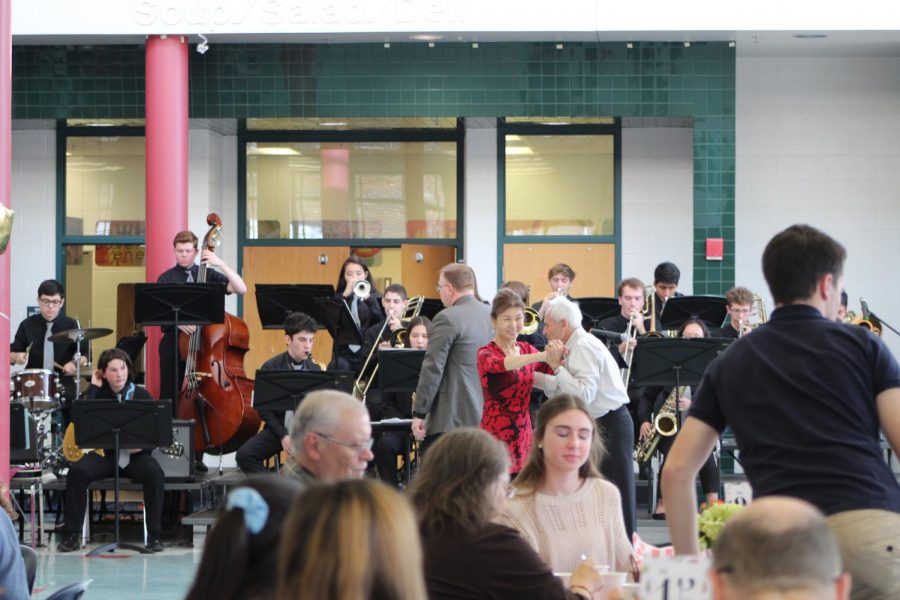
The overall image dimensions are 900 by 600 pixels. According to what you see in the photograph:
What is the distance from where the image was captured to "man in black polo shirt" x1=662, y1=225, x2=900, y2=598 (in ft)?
10.3

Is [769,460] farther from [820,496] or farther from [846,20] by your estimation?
[846,20]

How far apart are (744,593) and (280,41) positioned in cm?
994

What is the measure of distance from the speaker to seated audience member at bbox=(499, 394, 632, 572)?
16.6ft

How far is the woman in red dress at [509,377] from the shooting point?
694cm

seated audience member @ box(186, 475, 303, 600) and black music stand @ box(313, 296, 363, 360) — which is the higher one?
black music stand @ box(313, 296, 363, 360)

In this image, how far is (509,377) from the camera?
22.9 ft

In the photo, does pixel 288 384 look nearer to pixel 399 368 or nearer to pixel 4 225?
pixel 399 368

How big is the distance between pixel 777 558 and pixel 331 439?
5.91ft

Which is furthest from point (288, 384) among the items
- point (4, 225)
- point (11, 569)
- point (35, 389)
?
point (11, 569)

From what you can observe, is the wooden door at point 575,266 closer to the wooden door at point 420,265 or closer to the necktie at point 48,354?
the wooden door at point 420,265

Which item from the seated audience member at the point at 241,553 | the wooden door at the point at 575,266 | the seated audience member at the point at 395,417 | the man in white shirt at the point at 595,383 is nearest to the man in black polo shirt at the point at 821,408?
the seated audience member at the point at 241,553

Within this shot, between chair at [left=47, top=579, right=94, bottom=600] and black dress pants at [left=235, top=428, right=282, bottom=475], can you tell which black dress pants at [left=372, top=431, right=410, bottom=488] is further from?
chair at [left=47, top=579, right=94, bottom=600]

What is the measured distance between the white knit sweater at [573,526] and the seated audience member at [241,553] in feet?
7.01

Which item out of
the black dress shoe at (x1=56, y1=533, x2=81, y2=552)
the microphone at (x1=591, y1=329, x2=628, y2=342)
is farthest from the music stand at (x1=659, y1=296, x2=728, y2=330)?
the black dress shoe at (x1=56, y1=533, x2=81, y2=552)
